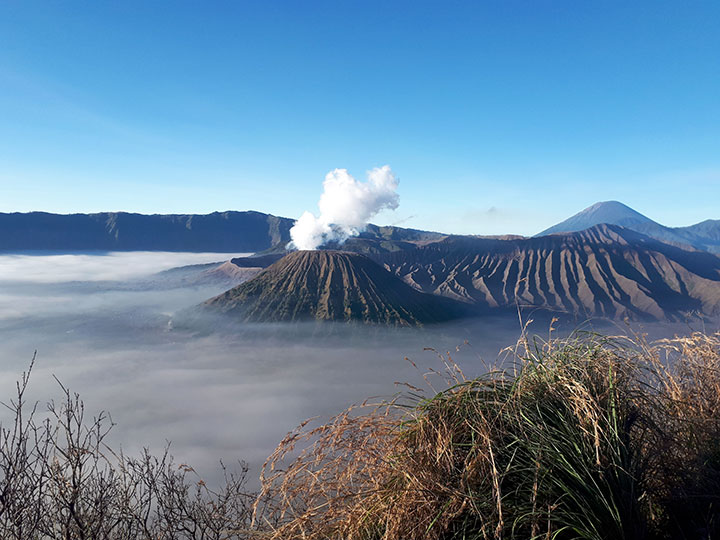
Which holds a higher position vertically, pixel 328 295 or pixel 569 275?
pixel 569 275

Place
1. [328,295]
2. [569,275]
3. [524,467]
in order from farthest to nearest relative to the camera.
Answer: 1. [569,275]
2. [328,295]
3. [524,467]

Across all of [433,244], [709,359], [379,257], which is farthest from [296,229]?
[709,359]

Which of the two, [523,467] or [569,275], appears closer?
[523,467]

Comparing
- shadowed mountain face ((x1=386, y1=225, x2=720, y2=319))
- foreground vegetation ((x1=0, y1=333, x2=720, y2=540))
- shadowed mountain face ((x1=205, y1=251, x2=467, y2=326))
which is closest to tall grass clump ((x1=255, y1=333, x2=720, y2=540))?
foreground vegetation ((x1=0, y1=333, x2=720, y2=540))

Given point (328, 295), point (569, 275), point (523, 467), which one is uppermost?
point (523, 467)

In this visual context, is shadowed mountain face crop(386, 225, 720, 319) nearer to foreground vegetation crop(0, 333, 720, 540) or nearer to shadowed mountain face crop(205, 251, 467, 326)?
shadowed mountain face crop(205, 251, 467, 326)

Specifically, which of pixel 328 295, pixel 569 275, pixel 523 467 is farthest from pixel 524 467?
pixel 569 275

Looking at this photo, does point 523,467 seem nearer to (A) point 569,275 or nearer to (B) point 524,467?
(B) point 524,467
